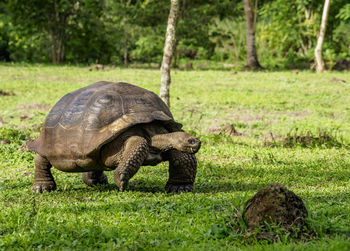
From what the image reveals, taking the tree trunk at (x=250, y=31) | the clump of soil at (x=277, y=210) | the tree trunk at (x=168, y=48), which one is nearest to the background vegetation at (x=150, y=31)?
the tree trunk at (x=250, y=31)

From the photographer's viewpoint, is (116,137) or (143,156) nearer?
(143,156)

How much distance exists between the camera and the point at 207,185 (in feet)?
20.9

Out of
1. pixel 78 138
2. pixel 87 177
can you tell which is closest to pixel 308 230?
pixel 78 138

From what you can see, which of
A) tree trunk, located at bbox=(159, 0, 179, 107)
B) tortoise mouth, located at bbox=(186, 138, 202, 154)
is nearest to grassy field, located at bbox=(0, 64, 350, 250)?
tortoise mouth, located at bbox=(186, 138, 202, 154)

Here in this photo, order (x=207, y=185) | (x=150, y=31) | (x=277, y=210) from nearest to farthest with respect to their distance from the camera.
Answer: (x=277, y=210)
(x=207, y=185)
(x=150, y=31)

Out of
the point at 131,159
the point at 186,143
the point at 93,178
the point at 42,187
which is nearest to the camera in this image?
the point at 131,159

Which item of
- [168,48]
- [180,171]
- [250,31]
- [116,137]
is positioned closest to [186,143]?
[180,171]

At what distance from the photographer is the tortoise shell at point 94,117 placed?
557 centimetres

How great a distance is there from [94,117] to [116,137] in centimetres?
33

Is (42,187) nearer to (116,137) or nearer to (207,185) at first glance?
(116,137)

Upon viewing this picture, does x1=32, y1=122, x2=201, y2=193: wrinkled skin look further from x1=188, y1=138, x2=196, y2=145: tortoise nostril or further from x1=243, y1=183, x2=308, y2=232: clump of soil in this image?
x1=243, y1=183, x2=308, y2=232: clump of soil

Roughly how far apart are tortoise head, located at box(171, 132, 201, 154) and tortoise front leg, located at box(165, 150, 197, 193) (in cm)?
26

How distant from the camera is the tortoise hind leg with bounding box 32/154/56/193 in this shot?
6.09 m

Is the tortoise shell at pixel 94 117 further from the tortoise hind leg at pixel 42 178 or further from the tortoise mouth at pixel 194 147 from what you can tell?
the tortoise mouth at pixel 194 147
